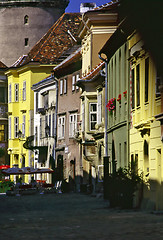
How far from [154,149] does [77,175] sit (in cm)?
3142

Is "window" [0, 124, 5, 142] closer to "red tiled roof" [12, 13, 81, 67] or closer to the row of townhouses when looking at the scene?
the row of townhouses

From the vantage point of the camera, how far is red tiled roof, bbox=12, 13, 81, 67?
228ft

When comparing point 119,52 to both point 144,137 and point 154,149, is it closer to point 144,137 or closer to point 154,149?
point 144,137

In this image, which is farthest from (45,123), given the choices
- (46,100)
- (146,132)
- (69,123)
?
(146,132)

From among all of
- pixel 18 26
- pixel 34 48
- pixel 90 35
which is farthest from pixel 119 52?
pixel 18 26

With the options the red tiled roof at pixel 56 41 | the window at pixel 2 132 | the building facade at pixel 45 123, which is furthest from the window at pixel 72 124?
the window at pixel 2 132

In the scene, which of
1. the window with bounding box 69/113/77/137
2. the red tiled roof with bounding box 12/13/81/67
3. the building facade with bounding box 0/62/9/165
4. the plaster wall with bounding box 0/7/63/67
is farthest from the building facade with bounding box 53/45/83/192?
the building facade with bounding box 0/62/9/165

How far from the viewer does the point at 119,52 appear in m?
33.2

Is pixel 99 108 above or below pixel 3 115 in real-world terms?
below

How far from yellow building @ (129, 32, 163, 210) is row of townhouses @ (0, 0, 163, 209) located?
0.11 feet

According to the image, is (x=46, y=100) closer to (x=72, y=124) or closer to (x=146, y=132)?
(x=72, y=124)

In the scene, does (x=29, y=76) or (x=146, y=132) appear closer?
(x=146, y=132)

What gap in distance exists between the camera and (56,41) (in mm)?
70438

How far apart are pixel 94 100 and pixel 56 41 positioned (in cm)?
2504
